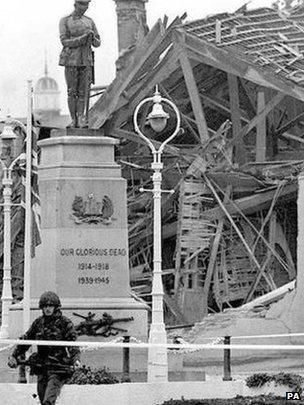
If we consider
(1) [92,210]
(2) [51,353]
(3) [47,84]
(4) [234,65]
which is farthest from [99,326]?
(3) [47,84]

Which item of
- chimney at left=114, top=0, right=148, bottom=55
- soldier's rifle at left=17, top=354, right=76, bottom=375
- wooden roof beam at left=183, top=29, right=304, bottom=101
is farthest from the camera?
chimney at left=114, top=0, right=148, bottom=55

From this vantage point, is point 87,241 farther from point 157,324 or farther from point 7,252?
point 7,252

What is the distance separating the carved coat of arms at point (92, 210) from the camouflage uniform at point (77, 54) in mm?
1905

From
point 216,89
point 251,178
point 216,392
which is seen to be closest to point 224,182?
point 251,178

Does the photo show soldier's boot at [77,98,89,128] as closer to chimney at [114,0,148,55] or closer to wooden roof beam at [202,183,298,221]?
wooden roof beam at [202,183,298,221]

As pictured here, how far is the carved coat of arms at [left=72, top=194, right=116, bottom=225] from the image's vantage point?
3425 centimetres

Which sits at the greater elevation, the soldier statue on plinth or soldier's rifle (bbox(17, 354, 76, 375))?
the soldier statue on plinth

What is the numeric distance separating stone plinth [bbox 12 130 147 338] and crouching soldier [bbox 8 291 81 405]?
10726 millimetres

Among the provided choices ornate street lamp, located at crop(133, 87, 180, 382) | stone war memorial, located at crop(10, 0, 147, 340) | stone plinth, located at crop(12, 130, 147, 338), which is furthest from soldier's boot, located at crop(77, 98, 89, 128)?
ornate street lamp, located at crop(133, 87, 180, 382)

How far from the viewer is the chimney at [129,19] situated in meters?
69.8

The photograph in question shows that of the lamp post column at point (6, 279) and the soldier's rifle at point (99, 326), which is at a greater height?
the lamp post column at point (6, 279)

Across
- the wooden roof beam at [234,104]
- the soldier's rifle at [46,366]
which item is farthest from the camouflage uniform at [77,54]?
the wooden roof beam at [234,104]

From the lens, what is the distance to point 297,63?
55.2 meters

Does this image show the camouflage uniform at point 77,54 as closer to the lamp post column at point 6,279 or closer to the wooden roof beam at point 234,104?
the lamp post column at point 6,279
